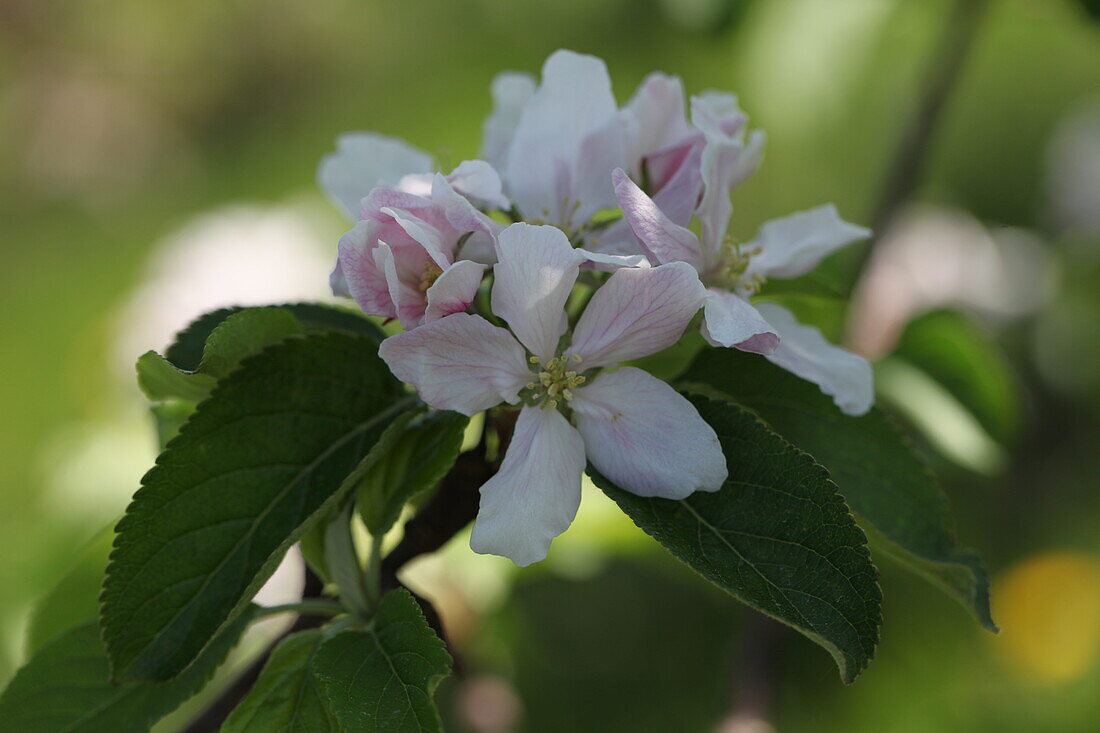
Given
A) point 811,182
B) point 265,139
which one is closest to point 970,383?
point 811,182

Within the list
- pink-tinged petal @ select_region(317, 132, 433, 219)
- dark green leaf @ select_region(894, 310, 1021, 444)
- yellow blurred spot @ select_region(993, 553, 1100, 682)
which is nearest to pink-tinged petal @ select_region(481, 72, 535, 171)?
pink-tinged petal @ select_region(317, 132, 433, 219)

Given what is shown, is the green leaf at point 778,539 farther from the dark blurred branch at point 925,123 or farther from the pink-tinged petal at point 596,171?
the dark blurred branch at point 925,123

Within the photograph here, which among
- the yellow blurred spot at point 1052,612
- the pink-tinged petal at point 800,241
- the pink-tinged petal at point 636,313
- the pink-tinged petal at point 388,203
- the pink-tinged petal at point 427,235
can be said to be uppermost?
the pink-tinged petal at point 388,203

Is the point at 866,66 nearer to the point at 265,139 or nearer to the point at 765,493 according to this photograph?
the point at 765,493

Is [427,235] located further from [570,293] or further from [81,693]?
[81,693]

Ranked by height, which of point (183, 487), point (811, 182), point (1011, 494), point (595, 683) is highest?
point (183, 487)

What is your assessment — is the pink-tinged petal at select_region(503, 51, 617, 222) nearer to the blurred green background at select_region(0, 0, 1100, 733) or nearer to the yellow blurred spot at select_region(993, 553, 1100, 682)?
the blurred green background at select_region(0, 0, 1100, 733)

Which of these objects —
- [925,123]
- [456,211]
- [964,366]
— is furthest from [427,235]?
[925,123]

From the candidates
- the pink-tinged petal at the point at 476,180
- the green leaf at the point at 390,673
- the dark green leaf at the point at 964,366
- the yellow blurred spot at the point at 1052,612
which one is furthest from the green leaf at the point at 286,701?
the yellow blurred spot at the point at 1052,612
